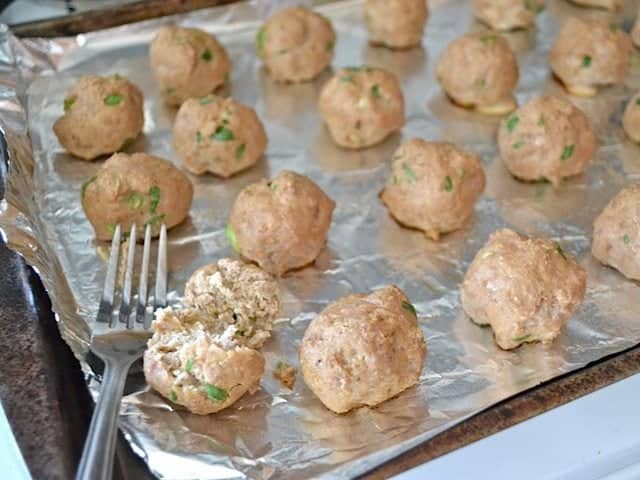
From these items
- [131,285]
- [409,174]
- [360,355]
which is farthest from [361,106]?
[360,355]

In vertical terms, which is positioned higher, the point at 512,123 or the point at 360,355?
the point at 512,123

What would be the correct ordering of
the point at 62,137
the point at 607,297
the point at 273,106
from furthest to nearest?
A: the point at 273,106
the point at 62,137
the point at 607,297

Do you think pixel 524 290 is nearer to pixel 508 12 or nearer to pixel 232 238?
pixel 232 238

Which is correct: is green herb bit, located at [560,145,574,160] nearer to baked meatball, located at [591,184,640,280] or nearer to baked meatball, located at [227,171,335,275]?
baked meatball, located at [591,184,640,280]

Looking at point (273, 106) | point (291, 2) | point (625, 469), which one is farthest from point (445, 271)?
point (291, 2)

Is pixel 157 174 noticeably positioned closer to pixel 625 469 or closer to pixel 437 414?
pixel 437 414

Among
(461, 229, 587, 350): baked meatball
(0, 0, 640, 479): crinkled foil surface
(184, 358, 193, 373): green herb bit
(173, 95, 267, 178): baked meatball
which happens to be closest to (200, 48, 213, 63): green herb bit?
(0, 0, 640, 479): crinkled foil surface
